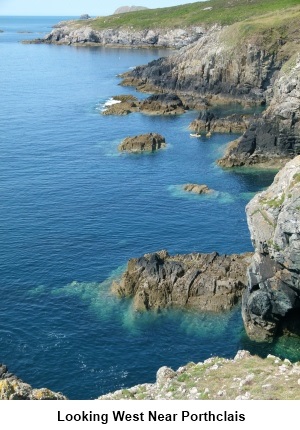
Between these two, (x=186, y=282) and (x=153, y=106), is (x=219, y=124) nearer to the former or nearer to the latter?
(x=153, y=106)

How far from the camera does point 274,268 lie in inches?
2247

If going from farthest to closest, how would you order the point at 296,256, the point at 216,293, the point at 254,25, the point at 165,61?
1. the point at 165,61
2. the point at 254,25
3. the point at 216,293
4. the point at 296,256

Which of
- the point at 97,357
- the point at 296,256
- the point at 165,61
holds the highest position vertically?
the point at 165,61

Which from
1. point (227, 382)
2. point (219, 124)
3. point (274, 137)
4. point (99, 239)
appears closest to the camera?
point (227, 382)

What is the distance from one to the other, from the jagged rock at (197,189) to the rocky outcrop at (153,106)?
6285 centimetres

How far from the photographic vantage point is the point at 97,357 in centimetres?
5441

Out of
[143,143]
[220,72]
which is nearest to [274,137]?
[143,143]

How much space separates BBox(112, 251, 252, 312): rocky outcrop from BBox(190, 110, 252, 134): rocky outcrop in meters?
72.1

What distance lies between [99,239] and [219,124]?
67.8 m

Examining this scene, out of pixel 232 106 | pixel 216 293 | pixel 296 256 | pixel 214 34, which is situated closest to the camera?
pixel 296 256

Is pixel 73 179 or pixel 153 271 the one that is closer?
pixel 153 271

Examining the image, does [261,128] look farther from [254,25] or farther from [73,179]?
[254,25]

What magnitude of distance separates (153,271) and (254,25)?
127469 millimetres

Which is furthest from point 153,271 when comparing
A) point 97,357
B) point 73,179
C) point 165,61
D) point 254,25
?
point 165,61
